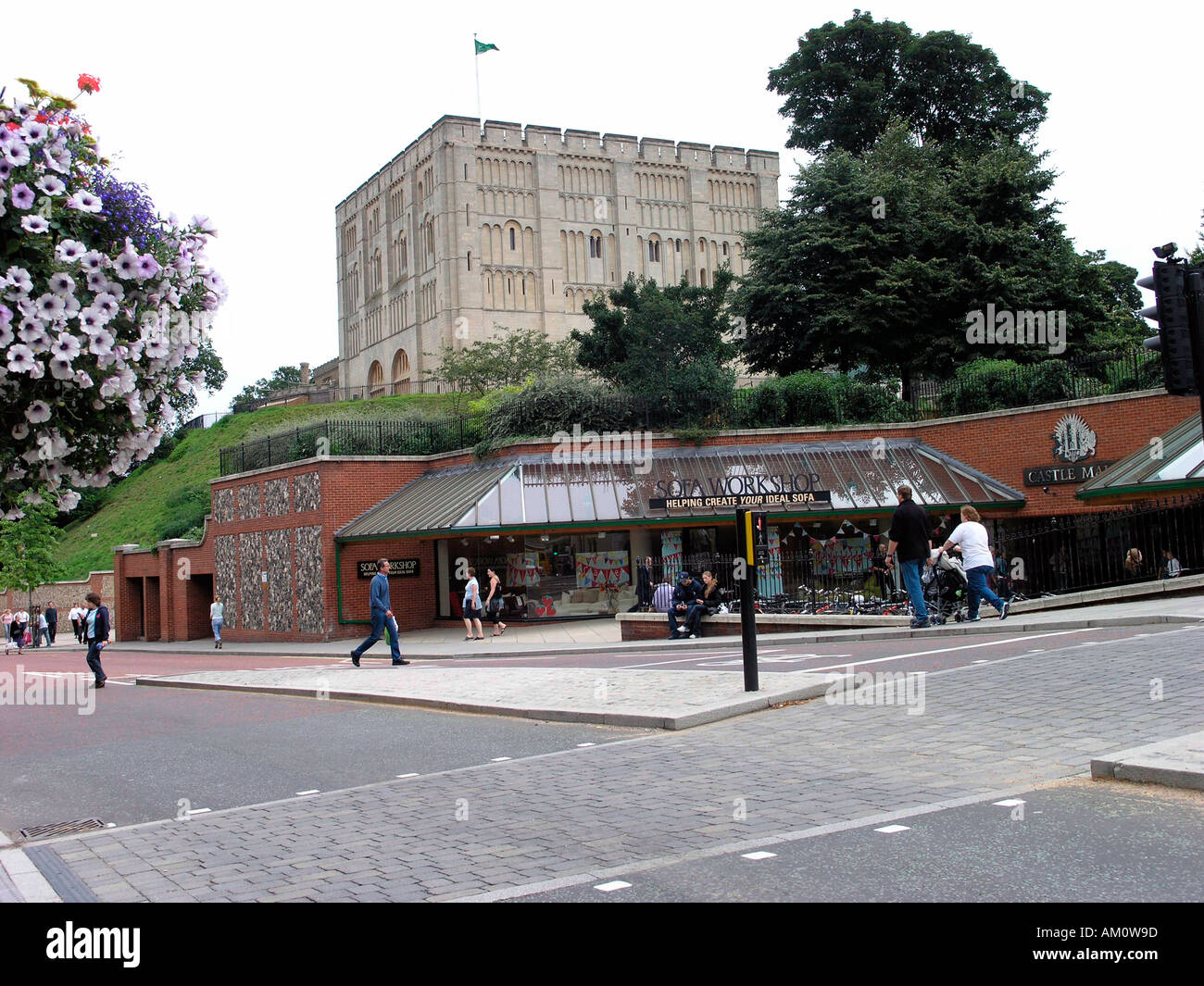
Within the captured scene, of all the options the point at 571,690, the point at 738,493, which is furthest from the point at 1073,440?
the point at 571,690

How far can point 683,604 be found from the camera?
21.1m

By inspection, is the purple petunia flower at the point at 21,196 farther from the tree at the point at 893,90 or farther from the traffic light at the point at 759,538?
the tree at the point at 893,90

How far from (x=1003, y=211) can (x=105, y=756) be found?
109 feet

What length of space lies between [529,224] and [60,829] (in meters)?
84.9

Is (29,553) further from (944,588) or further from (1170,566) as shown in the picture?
(1170,566)

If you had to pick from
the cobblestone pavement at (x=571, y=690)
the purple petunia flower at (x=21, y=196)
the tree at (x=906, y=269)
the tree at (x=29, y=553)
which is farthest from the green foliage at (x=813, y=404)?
the tree at (x=29, y=553)

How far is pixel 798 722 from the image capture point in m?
9.93

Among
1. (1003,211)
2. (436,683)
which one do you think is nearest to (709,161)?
(1003,211)

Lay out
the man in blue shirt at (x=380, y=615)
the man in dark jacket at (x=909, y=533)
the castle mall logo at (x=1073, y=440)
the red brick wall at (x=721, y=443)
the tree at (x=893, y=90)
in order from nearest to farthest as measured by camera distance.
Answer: the man in dark jacket at (x=909, y=533)
the man in blue shirt at (x=380, y=615)
the red brick wall at (x=721, y=443)
the castle mall logo at (x=1073, y=440)
the tree at (x=893, y=90)

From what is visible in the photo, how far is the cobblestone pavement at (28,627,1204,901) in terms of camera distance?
5.77 metres

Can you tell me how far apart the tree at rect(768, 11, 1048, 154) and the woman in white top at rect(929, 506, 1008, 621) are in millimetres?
38320

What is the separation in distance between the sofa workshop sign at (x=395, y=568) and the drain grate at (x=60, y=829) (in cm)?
2233

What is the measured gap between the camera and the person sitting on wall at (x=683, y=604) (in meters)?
20.9
